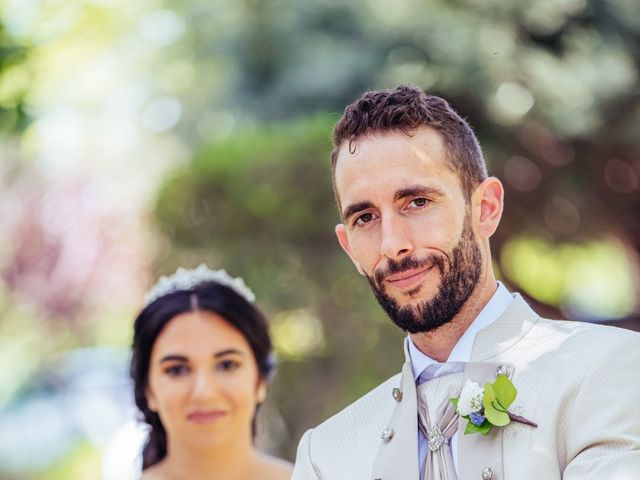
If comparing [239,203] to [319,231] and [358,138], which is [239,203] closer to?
[319,231]

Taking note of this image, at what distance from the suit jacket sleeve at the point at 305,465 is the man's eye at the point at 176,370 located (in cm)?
190

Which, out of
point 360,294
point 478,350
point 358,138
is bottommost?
point 478,350

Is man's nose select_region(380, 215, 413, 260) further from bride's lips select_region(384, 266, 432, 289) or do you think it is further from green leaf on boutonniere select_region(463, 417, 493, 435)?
green leaf on boutonniere select_region(463, 417, 493, 435)

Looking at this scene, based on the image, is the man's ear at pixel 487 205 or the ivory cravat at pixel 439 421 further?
the man's ear at pixel 487 205

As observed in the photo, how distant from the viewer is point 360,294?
9.73 meters

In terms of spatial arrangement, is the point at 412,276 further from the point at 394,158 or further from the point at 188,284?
the point at 188,284

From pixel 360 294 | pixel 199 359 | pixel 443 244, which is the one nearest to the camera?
pixel 443 244

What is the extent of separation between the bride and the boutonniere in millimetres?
2352

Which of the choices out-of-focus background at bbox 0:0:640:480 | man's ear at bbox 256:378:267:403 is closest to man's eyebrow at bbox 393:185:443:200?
man's ear at bbox 256:378:267:403

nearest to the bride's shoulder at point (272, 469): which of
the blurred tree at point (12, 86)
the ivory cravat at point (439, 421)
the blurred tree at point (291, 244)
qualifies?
the blurred tree at point (12, 86)

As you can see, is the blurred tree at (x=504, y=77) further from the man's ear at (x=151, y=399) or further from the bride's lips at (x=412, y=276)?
the bride's lips at (x=412, y=276)

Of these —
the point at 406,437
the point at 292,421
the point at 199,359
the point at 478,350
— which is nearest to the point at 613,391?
the point at 478,350

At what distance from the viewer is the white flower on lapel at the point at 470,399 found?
2.56 m

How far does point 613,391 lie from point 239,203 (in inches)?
299
